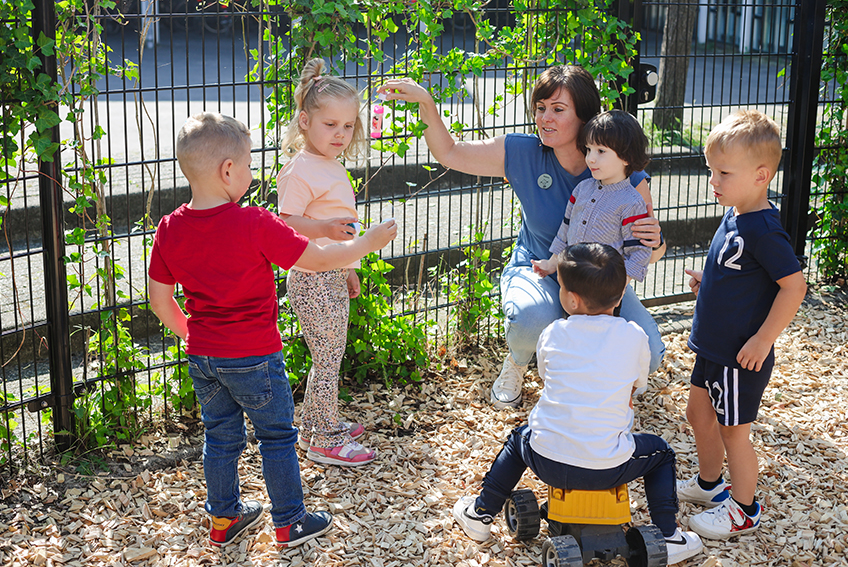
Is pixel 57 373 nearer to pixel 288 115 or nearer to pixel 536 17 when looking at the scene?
pixel 288 115

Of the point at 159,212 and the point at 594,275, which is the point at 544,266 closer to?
the point at 594,275

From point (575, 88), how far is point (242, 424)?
1.82 metres

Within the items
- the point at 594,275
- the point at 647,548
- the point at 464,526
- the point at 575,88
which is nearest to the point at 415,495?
the point at 464,526

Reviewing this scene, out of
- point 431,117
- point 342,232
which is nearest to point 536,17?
point 431,117

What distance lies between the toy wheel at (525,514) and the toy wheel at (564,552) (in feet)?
0.57

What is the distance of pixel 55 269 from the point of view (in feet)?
10.2

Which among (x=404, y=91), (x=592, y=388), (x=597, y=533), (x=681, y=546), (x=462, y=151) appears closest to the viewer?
(x=592, y=388)

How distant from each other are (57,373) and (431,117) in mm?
1834

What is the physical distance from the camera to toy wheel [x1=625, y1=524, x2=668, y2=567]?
2455mm

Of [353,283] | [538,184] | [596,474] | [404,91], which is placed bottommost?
[596,474]

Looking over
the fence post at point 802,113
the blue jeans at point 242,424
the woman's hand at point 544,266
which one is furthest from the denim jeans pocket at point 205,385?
the fence post at point 802,113

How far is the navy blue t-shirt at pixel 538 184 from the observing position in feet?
11.3

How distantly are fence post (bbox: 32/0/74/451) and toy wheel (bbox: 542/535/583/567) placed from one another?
198 cm

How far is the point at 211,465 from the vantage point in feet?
8.74
